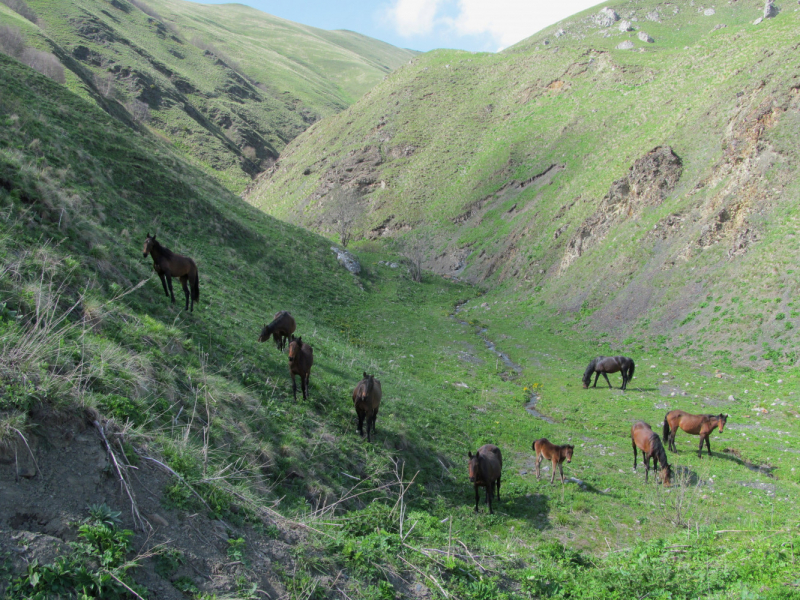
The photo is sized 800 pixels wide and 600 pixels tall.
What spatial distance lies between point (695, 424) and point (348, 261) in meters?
33.0

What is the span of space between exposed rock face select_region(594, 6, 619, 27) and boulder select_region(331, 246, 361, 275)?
445ft

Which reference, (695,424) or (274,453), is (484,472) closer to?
(274,453)

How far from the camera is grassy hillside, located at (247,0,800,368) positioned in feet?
99.6

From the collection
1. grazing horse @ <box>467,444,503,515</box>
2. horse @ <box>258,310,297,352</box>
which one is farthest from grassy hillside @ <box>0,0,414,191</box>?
grazing horse @ <box>467,444,503,515</box>

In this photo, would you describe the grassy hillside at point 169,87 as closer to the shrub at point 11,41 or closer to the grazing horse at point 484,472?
the shrub at point 11,41

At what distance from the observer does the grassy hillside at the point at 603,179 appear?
30.3 metres

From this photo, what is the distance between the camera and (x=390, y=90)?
10644 cm

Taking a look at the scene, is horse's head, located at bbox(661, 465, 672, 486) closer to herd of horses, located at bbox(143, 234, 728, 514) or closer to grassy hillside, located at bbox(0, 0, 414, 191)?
herd of horses, located at bbox(143, 234, 728, 514)

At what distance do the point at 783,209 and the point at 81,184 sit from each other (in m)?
42.2

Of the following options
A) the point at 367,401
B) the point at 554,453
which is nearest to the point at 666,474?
the point at 554,453

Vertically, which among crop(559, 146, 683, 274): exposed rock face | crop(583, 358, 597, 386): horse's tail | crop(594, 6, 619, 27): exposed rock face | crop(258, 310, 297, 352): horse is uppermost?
crop(594, 6, 619, 27): exposed rock face

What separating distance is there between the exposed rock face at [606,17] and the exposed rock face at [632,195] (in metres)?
120

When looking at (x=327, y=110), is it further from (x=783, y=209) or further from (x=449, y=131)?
(x=783, y=209)

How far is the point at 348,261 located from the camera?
4341cm
